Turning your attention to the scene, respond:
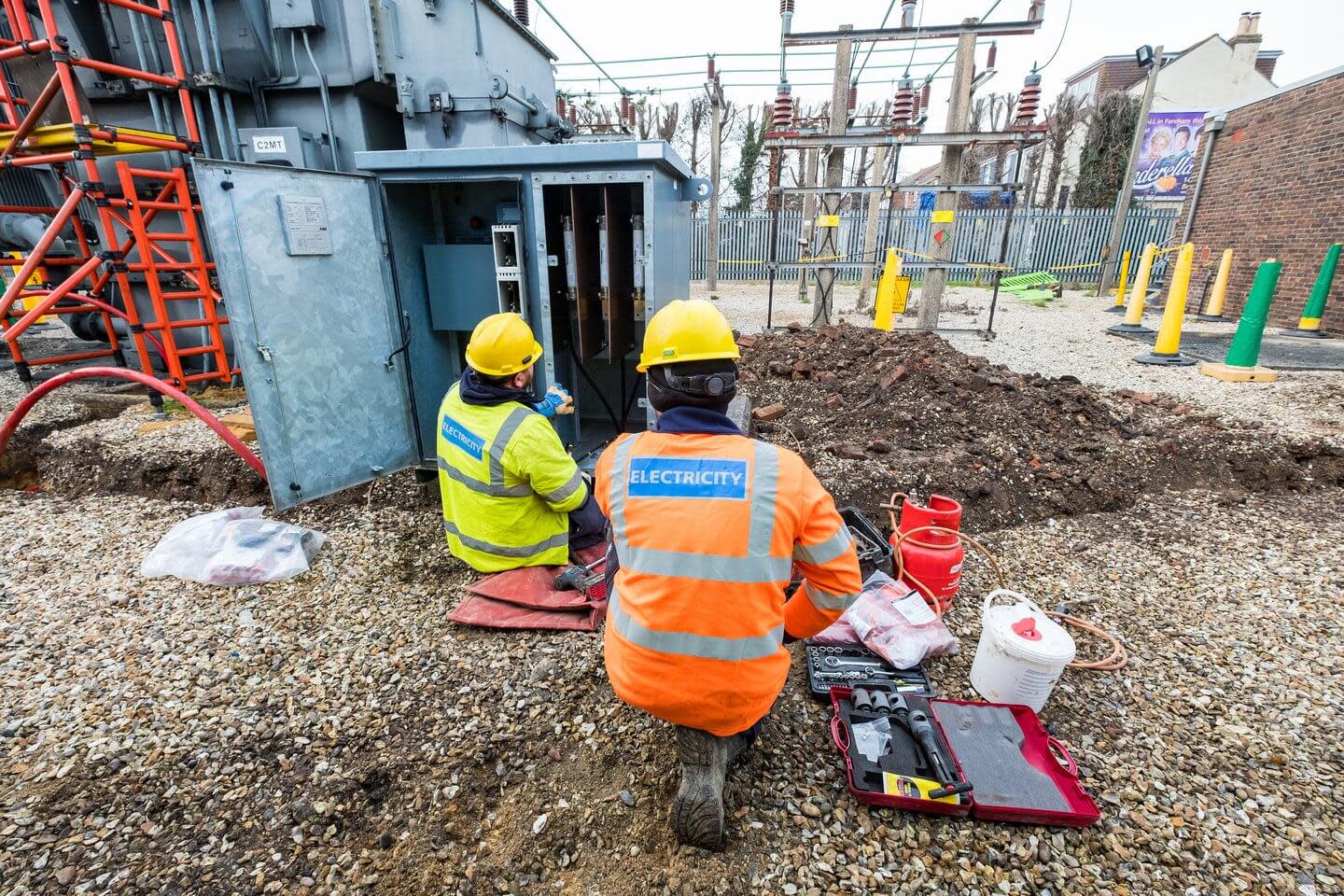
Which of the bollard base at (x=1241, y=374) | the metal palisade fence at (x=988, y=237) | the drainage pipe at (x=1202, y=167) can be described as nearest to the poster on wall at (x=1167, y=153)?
the metal palisade fence at (x=988, y=237)

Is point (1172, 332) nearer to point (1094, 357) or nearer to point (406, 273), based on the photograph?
point (1094, 357)

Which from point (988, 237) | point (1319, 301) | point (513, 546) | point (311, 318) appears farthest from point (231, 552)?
point (988, 237)

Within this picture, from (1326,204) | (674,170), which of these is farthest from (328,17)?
(1326,204)

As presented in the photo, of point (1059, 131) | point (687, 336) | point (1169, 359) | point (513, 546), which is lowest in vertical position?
point (513, 546)

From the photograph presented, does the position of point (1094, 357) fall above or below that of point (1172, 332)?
below

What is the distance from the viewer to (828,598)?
201 centimetres

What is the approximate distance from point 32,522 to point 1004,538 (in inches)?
257

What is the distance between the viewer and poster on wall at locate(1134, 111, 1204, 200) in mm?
22547

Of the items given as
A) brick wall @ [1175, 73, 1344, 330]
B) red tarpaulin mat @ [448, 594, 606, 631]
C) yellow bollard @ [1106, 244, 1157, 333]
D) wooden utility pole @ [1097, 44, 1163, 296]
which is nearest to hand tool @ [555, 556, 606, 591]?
red tarpaulin mat @ [448, 594, 606, 631]

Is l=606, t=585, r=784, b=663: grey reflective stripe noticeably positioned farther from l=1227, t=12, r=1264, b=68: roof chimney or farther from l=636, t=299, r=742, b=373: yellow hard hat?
l=1227, t=12, r=1264, b=68: roof chimney

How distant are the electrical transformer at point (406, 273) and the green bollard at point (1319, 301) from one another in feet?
37.7

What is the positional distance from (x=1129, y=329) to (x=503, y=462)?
11708mm

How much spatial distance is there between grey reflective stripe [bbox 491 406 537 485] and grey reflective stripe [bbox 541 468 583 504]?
0.26 meters

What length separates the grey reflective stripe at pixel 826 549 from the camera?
1.88 metres
